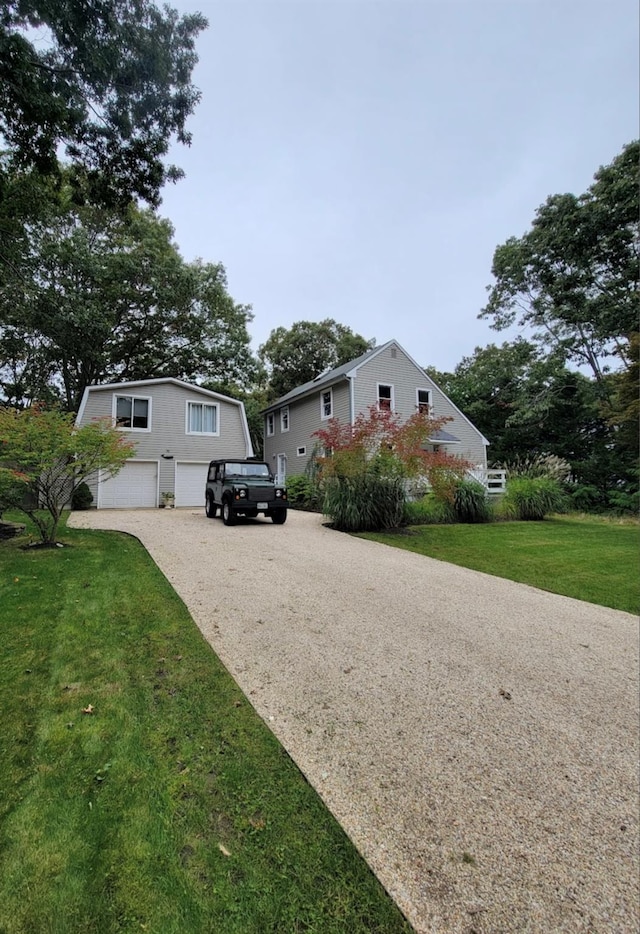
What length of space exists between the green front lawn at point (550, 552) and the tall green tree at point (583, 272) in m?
11.9

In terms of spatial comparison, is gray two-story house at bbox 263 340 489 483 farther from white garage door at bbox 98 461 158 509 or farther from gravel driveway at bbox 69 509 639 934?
gravel driveway at bbox 69 509 639 934

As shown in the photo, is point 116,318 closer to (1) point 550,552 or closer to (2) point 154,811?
(1) point 550,552

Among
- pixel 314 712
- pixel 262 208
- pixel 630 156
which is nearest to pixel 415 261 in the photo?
pixel 262 208

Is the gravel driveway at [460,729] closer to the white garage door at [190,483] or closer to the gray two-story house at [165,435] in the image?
the gray two-story house at [165,435]

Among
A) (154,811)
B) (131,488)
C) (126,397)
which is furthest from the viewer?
(126,397)

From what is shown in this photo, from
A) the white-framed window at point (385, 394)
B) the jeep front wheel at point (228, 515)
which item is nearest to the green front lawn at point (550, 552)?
the jeep front wheel at point (228, 515)

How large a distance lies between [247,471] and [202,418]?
281 inches

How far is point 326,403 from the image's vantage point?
19.1 m

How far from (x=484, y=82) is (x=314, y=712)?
42.4ft

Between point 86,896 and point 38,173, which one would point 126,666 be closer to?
point 86,896

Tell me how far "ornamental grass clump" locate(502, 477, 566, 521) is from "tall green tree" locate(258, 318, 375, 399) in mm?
20914

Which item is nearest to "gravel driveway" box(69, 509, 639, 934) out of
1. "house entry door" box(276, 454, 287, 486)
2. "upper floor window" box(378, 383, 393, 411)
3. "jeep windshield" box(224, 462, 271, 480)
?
"jeep windshield" box(224, 462, 271, 480)

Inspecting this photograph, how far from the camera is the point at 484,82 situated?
9359 millimetres

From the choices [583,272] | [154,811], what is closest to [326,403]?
[583,272]
